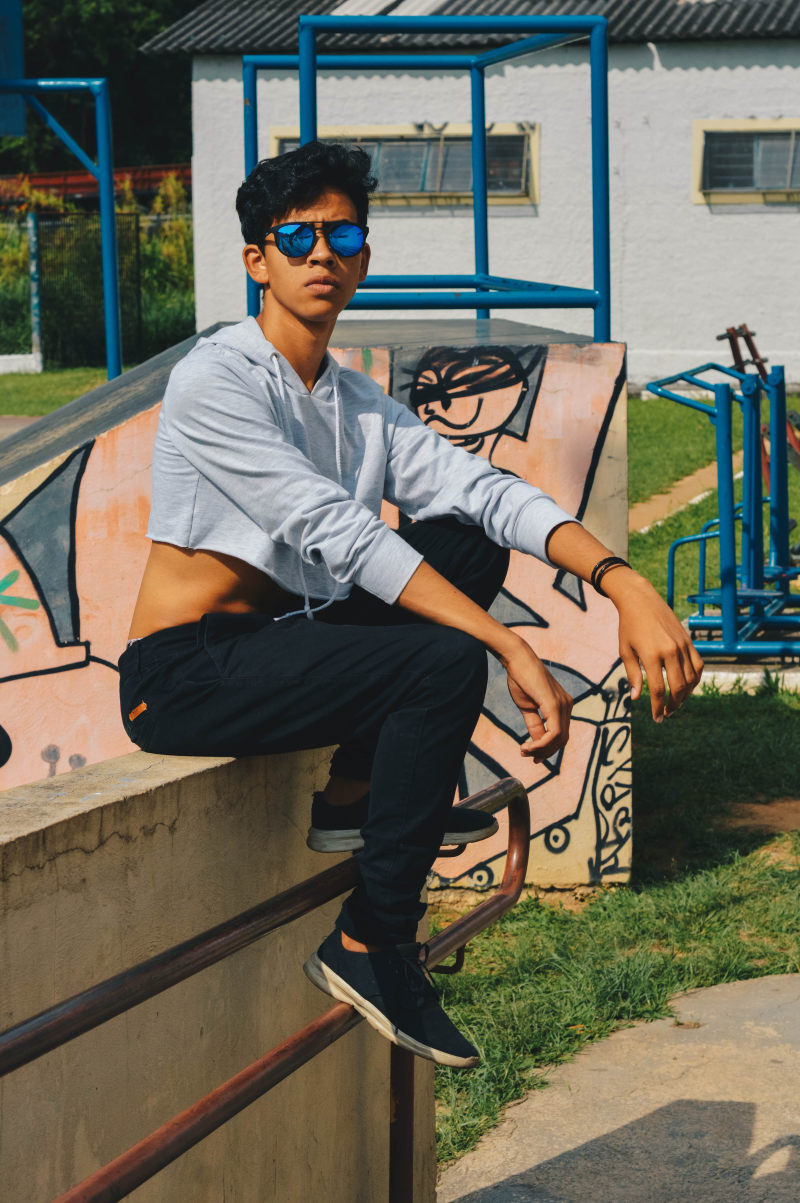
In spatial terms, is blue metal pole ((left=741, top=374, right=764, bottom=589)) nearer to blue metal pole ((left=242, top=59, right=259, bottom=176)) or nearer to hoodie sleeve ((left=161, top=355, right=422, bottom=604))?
blue metal pole ((left=242, top=59, right=259, bottom=176))

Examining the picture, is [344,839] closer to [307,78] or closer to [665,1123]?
[665,1123]

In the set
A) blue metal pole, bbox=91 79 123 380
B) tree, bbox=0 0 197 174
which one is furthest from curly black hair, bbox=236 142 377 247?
tree, bbox=0 0 197 174

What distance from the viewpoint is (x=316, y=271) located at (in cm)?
242

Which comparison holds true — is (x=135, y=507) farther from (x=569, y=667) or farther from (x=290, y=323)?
(x=290, y=323)

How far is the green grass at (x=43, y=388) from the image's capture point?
17.4 m

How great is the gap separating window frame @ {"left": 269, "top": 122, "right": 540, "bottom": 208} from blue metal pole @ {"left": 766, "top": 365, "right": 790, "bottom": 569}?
386 inches

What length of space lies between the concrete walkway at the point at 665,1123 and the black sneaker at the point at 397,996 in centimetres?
100

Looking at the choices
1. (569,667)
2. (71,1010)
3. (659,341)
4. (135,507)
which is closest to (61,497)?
(135,507)

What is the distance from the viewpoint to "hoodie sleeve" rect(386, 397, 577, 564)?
2514mm

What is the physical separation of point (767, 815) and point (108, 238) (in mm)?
4221

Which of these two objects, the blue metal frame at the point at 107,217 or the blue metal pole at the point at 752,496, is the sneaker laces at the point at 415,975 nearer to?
the blue metal frame at the point at 107,217

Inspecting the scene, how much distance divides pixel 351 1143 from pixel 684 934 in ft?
5.83

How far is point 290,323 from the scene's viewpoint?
2469 mm

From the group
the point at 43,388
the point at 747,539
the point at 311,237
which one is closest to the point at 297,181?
the point at 311,237
